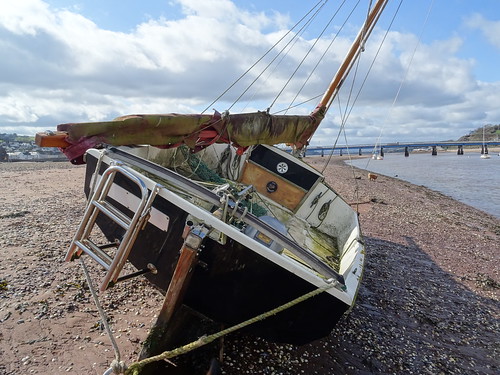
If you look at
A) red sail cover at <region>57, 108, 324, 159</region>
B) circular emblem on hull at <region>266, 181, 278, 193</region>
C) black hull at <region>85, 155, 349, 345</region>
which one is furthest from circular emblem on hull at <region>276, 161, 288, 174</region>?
black hull at <region>85, 155, 349, 345</region>

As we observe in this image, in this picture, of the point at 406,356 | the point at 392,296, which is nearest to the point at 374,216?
the point at 392,296

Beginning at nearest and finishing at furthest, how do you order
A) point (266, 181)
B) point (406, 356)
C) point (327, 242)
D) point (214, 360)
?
1. point (214, 360)
2. point (406, 356)
3. point (327, 242)
4. point (266, 181)

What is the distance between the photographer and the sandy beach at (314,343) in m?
4.25

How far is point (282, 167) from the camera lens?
9.14 metres

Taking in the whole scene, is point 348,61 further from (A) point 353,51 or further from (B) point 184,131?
(B) point 184,131

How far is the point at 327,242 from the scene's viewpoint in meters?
8.39

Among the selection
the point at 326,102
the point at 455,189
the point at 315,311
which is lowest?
the point at 455,189

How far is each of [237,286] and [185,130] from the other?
249 centimetres

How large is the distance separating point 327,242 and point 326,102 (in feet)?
12.6

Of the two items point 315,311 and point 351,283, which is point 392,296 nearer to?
point 351,283

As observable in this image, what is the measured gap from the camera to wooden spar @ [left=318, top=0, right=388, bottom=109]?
9258mm

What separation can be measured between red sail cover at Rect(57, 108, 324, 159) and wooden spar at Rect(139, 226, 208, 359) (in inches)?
75.5

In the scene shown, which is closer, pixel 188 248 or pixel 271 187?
pixel 188 248

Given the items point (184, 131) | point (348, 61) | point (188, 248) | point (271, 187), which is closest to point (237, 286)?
point (188, 248)
